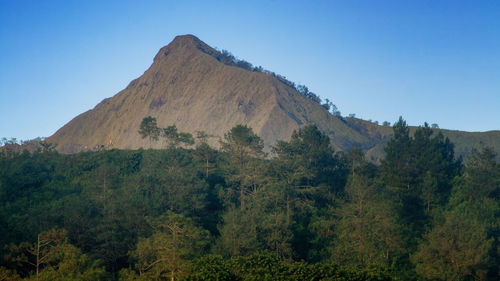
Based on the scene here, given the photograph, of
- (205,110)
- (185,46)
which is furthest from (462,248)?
(185,46)

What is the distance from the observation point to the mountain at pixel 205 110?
5330 inches

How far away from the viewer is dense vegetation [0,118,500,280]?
30500 millimetres

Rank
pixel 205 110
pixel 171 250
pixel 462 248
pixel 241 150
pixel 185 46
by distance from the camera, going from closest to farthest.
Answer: pixel 171 250
pixel 462 248
pixel 241 150
pixel 205 110
pixel 185 46

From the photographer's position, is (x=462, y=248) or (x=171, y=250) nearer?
(x=171, y=250)

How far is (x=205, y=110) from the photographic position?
147 metres

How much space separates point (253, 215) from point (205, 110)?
4179 inches

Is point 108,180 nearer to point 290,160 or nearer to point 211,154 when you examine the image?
point 211,154

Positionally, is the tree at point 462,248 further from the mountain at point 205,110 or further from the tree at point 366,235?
the mountain at point 205,110

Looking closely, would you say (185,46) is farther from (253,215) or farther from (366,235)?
(366,235)

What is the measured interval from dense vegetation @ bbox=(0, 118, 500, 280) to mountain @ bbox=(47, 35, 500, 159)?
64.2 m

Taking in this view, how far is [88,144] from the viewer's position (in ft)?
490

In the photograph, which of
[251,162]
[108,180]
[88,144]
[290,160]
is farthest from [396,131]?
[88,144]

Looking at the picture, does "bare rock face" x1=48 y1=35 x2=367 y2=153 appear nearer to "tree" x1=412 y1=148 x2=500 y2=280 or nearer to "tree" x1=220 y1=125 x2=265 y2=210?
"tree" x1=220 y1=125 x2=265 y2=210

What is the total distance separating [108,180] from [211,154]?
17.2 meters
